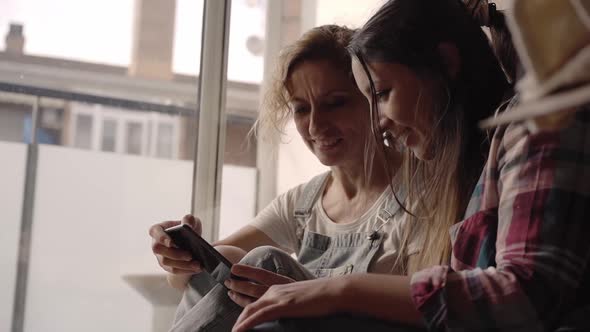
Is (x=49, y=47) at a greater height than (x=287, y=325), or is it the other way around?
(x=49, y=47)

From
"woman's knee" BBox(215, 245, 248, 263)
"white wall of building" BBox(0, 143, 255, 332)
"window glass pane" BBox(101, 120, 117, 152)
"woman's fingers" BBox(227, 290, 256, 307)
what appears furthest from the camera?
"window glass pane" BBox(101, 120, 117, 152)

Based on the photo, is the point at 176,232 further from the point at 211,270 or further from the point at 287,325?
the point at 287,325

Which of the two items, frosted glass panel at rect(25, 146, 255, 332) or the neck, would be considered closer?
the neck

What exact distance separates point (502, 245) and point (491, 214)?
0.06 metres

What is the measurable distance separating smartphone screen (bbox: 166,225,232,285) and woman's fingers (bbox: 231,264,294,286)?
3cm

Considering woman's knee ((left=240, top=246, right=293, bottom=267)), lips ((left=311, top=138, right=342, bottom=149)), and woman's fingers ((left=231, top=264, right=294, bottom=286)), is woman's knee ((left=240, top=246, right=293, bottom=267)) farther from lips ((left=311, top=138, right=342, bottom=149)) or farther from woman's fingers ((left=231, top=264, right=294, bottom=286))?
lips ((left=311, top=138, right=342, bottom=149))

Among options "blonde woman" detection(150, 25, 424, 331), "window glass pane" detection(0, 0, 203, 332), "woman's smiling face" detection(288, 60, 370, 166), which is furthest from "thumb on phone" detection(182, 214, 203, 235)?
"window glass pane" detection(0, 0, 203, 332)

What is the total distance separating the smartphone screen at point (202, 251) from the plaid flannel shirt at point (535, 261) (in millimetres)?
297

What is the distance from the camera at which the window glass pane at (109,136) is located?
144cm

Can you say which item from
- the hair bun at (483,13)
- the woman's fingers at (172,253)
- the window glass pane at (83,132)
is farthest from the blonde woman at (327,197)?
the window glass pane at (83,132)

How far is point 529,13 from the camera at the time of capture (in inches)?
13.7

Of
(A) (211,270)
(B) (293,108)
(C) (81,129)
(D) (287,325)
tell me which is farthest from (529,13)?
(C) (81,129)

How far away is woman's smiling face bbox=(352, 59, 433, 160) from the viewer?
79 cm

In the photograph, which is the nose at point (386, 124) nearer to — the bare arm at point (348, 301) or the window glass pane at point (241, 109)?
the bare arm at point (348, 301)
